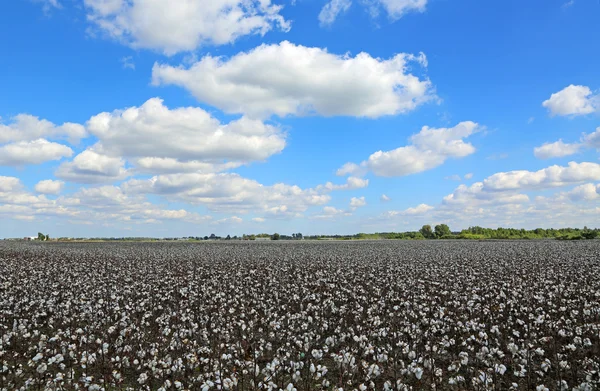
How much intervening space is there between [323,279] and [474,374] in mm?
14582

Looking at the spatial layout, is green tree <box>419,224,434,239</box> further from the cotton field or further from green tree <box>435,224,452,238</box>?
the cotton field

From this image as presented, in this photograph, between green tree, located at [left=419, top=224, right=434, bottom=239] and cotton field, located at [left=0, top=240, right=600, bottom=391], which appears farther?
green tree, located at [left=419, top=224, right=434, bottom=239]

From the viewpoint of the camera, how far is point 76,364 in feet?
39.5

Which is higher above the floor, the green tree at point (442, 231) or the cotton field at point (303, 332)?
the green tree at point (442, 231)

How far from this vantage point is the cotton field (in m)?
10.4

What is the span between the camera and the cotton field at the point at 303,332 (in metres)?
10.4

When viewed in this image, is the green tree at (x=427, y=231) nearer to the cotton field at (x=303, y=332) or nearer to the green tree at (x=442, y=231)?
the green tree at (x=442, y=231)

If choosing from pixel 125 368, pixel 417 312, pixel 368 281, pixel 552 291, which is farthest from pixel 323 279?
pixel 125 368

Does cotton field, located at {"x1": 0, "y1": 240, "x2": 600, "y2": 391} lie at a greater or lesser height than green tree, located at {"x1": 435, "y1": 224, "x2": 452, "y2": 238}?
→ lesser

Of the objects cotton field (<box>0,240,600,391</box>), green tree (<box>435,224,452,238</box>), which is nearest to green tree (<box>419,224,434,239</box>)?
green tree (<box>435,224,452,238</box>)

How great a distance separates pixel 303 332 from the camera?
1462cm

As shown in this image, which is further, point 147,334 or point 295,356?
point 147,334

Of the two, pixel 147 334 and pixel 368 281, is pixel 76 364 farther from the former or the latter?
pixel 368 281

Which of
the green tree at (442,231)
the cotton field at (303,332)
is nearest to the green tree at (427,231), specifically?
the green tree at (442,231)
